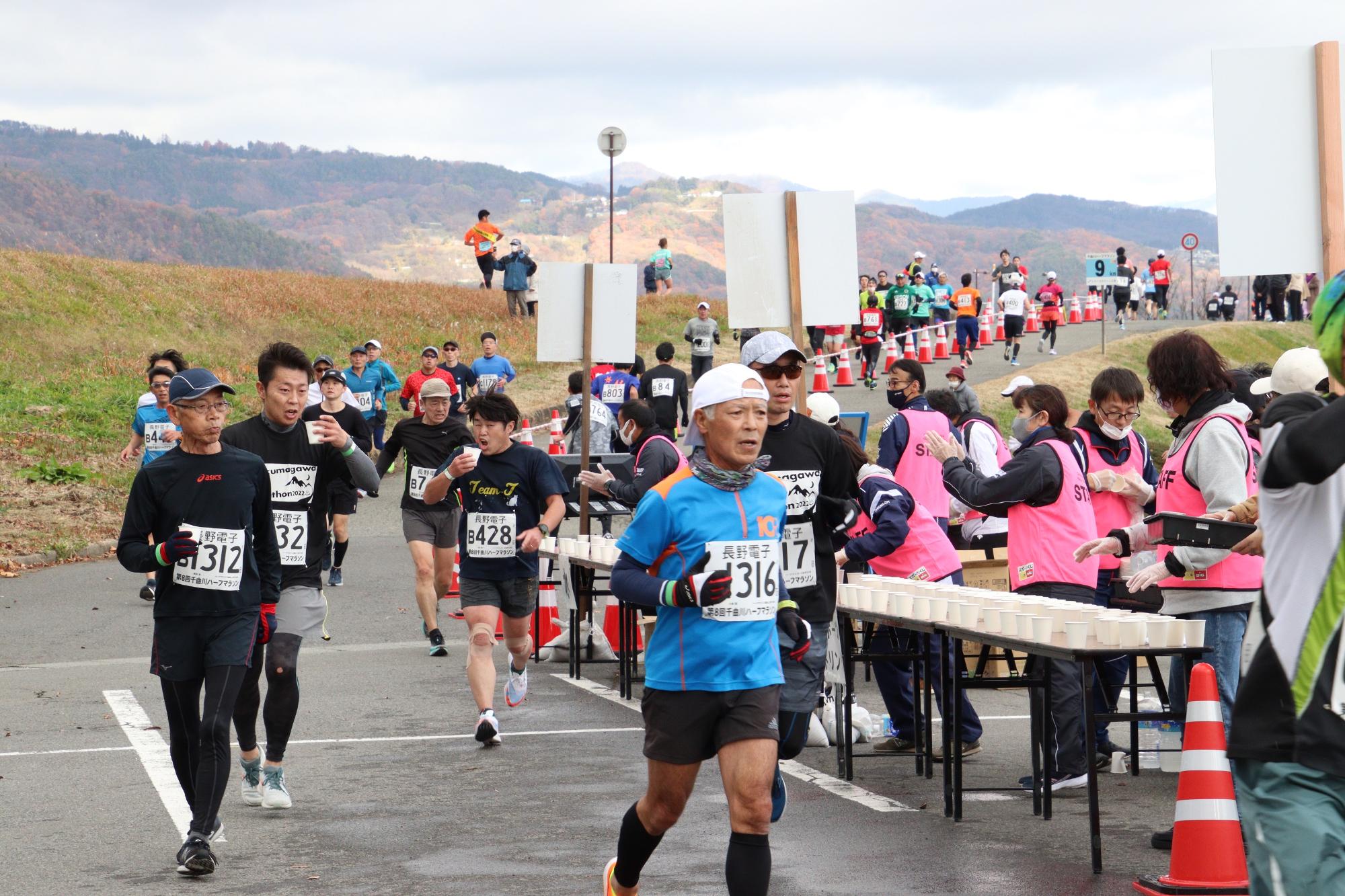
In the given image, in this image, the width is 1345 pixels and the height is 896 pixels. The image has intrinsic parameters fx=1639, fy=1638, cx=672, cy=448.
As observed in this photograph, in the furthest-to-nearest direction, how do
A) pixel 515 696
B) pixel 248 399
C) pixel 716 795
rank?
pixel 248 399, pixel 515 696, pixel 716 795

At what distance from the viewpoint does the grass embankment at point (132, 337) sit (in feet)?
77.4

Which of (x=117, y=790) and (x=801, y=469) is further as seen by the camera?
(x=117, y=790)

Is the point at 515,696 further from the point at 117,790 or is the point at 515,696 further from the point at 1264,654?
the point at 1264,654

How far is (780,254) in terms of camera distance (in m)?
9.86

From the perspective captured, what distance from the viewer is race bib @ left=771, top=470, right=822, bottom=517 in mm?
7055

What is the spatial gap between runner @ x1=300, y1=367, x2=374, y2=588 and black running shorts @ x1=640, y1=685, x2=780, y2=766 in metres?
3.30

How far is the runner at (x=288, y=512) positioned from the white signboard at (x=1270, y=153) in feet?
14.2

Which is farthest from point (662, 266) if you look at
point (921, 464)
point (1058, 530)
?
point (1058, 530)

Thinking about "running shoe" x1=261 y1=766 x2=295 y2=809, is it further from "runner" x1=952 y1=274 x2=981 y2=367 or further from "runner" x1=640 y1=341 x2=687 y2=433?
"runner" x1=952 y1=274 x2=981 y2=367

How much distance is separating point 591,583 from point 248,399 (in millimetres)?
22478

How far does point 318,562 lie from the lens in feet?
27.7

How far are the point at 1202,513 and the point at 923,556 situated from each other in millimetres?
2625

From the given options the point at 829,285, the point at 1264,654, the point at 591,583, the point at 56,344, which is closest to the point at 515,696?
the point at 591,583

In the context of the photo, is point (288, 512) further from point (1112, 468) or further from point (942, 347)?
point (942, 347)
